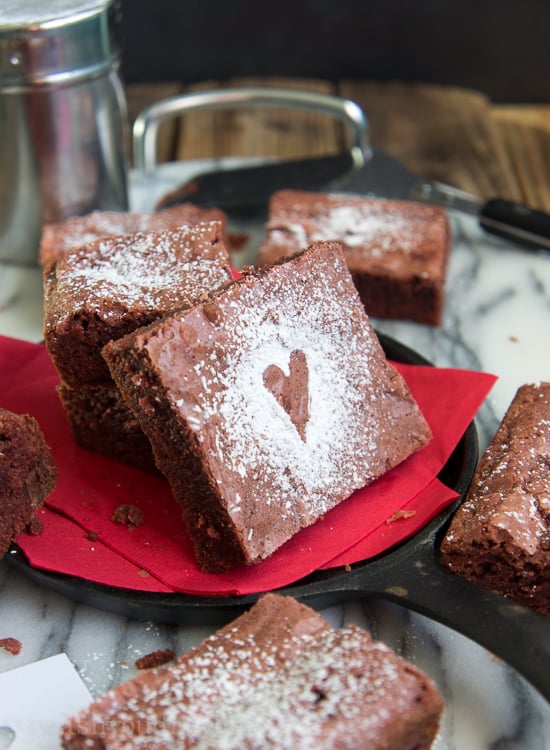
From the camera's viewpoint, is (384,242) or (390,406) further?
(384,242)

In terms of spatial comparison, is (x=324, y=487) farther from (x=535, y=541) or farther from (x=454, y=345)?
(x=454, y=345)

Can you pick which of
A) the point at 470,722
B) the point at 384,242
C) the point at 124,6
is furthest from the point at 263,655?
the point at 124,6

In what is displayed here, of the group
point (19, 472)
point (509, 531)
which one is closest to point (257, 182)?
point (19, 472)

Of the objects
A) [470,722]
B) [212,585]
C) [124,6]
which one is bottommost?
[470,722]

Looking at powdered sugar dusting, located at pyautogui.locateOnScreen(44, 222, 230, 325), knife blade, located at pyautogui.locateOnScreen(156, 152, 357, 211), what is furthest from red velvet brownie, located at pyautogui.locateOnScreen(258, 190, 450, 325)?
powdered sugar dusting, located at pyautogui.locateOnScreen(44, 222, 230, 325)

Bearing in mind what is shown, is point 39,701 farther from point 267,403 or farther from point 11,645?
point 267,403

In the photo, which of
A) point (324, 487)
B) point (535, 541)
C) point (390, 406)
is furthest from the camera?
point (390, 406)

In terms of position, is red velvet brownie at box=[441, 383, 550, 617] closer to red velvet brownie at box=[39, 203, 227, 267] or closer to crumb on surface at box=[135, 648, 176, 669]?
crumb on surface at box=[135, 648, 176, 669]
